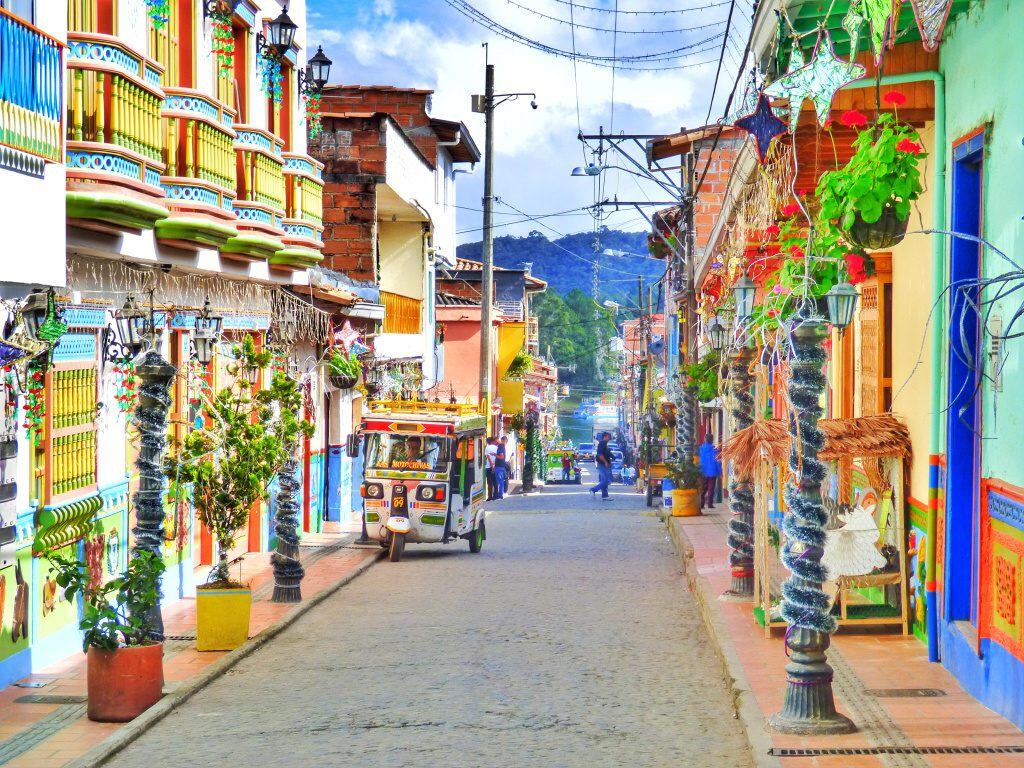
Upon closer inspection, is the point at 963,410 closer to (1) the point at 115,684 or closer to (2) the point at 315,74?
(1) the point at 115,684

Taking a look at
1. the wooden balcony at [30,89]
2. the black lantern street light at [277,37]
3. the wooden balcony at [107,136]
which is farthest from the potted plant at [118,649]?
the black lantern street light at [277,37]

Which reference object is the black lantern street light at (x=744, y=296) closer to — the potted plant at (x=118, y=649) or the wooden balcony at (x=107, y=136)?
the wooden balcony at (x=107, y=136)

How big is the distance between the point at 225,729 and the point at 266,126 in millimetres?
11114

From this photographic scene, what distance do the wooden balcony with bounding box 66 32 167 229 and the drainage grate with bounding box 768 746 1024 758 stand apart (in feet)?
23.1

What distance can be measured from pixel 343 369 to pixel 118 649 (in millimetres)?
14903

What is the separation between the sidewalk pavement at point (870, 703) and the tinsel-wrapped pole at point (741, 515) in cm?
54

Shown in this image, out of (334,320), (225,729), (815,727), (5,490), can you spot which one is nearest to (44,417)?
(5,490)

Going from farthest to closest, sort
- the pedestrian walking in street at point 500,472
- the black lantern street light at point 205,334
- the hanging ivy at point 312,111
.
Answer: the pedestrian walking in street at point 500,472 → the hanging ivy at point 312,111 → the black lantern street light at point 205,334

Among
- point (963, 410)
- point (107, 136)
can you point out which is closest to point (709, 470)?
point (963, 410)

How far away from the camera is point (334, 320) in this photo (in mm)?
26359

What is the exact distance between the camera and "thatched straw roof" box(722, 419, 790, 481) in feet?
45.2

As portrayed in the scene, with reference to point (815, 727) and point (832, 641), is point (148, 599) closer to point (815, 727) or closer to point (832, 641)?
point (815, 727)

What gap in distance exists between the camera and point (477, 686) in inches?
465

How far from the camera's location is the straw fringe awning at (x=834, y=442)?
13.2 metres
